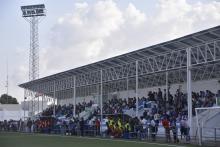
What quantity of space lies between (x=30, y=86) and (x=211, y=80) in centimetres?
3195

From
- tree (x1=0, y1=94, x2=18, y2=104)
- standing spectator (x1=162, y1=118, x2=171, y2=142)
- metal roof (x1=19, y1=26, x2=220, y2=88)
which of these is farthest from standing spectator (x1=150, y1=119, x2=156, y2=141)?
tree (x1=0, y1=94, x2=18, y2=104)

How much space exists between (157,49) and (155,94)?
31.9 ft

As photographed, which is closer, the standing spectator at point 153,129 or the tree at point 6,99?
the standing spectator at point 153,129

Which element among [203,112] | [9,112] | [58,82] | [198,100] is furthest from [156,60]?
[9,112]

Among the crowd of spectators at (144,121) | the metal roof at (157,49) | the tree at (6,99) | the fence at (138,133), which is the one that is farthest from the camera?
the tree at (6,99)

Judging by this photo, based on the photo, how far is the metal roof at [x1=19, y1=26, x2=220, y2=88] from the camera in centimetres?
3191

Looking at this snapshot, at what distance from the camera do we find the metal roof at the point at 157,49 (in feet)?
105

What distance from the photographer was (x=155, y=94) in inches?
1853

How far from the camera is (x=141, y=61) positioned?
39906 millimetres

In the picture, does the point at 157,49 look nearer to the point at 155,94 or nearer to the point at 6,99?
the point at 155,94

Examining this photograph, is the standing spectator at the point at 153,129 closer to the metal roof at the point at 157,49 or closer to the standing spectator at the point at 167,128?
the standing spectator at the point at 167,128

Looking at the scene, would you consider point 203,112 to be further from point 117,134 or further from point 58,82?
point 58,82

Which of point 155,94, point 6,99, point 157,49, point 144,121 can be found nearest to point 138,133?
point 144,121

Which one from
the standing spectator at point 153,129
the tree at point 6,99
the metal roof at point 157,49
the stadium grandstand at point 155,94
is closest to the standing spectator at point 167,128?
the stadium grandstand at point 155,94
